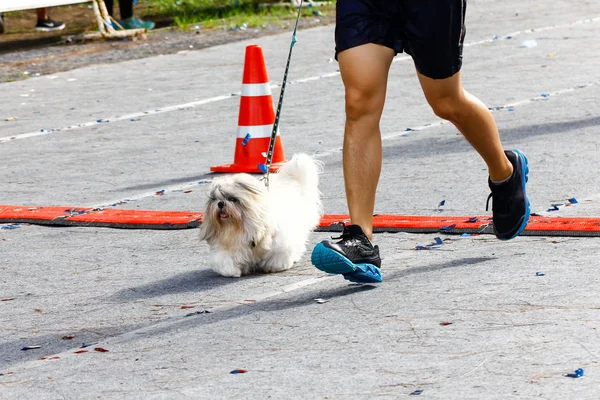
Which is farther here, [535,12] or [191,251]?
[535,12]

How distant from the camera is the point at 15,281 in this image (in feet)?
19.1

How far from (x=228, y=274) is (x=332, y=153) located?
321 cm

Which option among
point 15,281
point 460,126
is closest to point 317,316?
point 460,126

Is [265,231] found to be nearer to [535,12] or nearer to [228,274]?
[228,274]

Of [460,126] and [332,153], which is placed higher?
[460,126]

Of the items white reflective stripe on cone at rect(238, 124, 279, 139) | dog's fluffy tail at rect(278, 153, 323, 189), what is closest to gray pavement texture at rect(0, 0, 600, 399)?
white reflective stripe on cone at rect(238, 124, 279, 139)

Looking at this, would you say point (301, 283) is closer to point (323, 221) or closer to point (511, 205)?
point (511, 205)

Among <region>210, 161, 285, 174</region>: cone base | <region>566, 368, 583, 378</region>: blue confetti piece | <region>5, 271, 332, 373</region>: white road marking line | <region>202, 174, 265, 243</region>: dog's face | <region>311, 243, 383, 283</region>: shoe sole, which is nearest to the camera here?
<region>566, 368, 583, 378</region>: blue confetti piece

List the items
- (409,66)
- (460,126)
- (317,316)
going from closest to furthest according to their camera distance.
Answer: (317,316), (460,126), (409,66)

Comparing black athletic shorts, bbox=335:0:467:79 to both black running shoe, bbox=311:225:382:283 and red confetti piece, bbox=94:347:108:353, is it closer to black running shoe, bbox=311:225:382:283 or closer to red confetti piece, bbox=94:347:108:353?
black running shoe, bbox=311:225:382:283

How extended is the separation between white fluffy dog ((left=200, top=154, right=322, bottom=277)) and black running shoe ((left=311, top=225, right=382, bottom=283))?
1.66 feet

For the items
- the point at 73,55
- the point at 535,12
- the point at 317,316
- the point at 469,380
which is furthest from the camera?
the point at 535,12

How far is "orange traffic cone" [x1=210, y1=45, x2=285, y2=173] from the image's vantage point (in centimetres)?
828

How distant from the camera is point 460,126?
5.50 m
